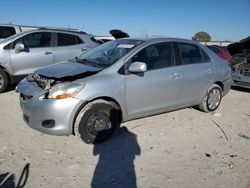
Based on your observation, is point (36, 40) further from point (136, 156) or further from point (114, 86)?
point (136, 156)

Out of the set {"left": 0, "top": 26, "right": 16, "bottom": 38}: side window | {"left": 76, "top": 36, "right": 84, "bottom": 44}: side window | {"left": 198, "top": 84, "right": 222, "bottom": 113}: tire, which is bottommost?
{"left": 198, "top": 84, "right": 222, "bottom": 113}: tire

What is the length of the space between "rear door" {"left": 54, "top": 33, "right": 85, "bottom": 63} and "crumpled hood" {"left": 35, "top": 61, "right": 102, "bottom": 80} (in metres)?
3.54

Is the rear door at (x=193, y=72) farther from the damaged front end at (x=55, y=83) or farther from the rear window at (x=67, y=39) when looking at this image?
the rear window at (x=67, y=39)

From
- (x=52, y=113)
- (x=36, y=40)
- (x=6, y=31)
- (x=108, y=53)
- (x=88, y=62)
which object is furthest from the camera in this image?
(x=6, y=31)

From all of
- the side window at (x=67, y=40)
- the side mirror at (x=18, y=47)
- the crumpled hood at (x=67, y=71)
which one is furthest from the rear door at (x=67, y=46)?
the crumpled hood at (x=67, y=71)

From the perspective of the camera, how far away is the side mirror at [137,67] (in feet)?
15.3

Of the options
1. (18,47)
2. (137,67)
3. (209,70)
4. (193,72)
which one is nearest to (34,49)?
(18,47)

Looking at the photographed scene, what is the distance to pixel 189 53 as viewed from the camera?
591 centimetres

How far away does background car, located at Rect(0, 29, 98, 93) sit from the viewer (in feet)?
25.0

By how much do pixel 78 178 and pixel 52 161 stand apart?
58 cm

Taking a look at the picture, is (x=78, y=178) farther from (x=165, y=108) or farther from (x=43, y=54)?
(x=43, y=54)

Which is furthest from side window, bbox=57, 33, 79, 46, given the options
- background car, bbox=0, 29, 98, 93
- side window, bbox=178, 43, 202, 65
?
side window, bbox=178, 43, 202, 65

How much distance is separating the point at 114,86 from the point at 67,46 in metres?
4.61

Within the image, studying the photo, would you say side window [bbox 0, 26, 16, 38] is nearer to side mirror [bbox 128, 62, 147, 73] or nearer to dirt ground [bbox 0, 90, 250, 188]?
dirt ground [bbox 0, 90, 250, 188]
